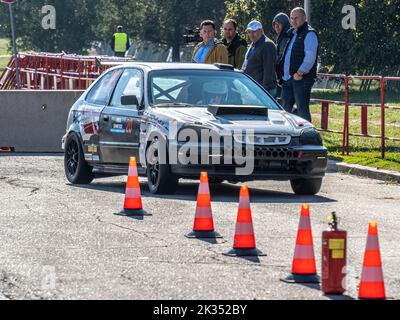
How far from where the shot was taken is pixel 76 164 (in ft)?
54.4

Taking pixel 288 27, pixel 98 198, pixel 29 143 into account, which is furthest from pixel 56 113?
pixel 98 198

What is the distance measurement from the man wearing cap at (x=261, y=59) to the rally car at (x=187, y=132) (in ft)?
8.89

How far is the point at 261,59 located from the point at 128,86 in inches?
136

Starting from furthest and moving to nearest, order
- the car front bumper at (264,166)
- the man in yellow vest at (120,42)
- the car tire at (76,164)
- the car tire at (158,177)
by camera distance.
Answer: the man in yellow vest at (120,42) < the car tire at (76,164) < the car tire at (158,177) < the car front bumper at (264,166)

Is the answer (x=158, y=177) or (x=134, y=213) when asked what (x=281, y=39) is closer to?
(x=158, y=177)

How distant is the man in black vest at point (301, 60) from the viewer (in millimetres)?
19141

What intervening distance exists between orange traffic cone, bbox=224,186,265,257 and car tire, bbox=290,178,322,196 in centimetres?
479

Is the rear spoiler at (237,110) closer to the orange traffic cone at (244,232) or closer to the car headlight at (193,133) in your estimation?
the car headlight at (193,133)

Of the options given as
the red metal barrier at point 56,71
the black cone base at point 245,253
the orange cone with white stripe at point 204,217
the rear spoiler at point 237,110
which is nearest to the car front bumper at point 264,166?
the rear spoiler at point 237,110

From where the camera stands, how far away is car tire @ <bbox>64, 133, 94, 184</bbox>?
1644cm

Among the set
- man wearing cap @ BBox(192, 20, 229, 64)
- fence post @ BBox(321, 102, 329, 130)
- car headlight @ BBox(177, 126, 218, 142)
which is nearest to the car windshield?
car headlight @ BBox(177, 126, 218, 142)

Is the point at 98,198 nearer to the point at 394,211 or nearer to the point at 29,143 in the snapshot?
the point at 394,211

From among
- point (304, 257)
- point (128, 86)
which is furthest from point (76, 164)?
point (304, 257)
